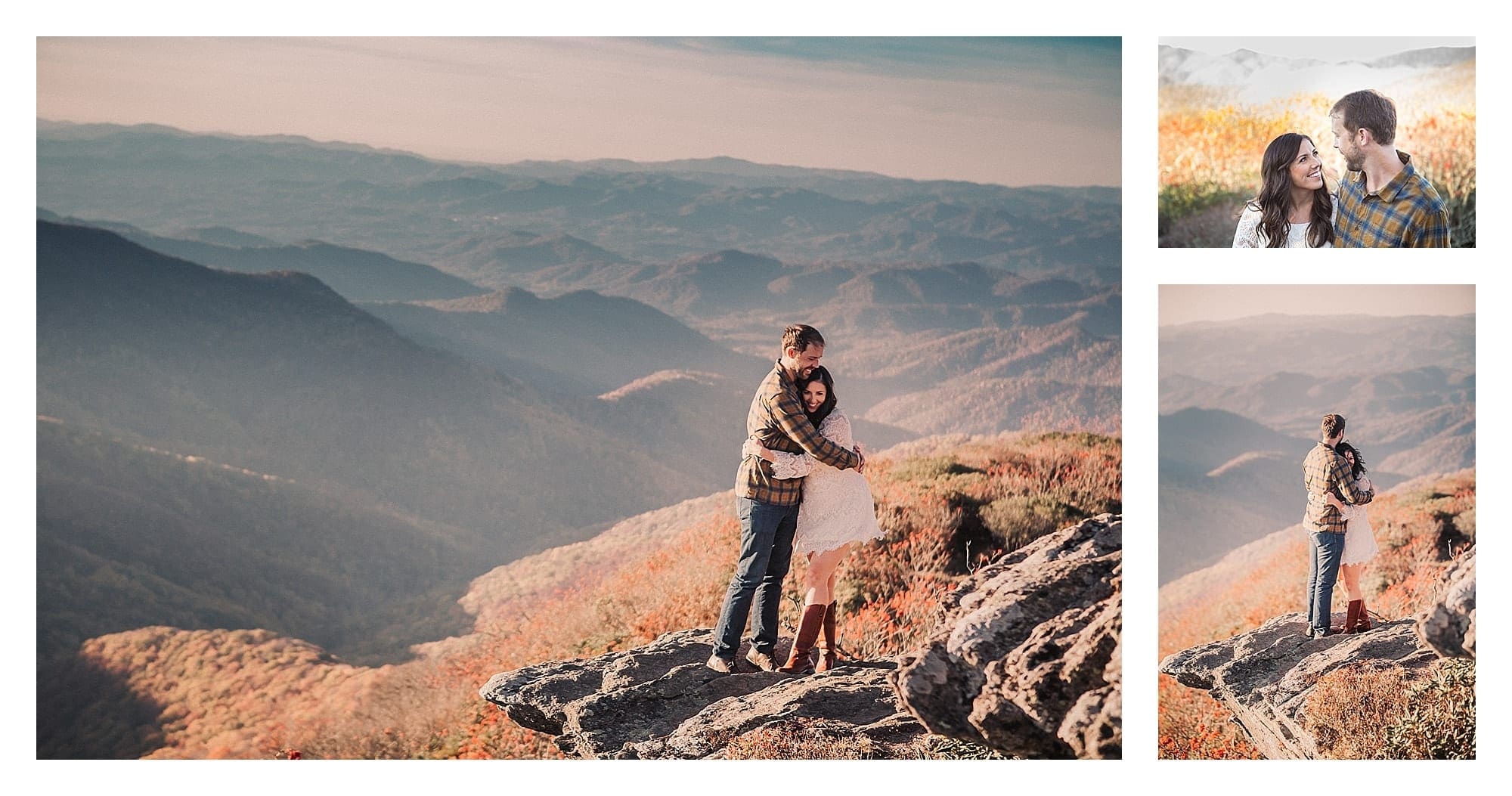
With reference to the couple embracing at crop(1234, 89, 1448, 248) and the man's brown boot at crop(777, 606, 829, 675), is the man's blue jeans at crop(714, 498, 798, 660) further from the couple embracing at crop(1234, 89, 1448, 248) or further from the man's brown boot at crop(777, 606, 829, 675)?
the couple embracing at crop(1234, 89, 1448, 248)

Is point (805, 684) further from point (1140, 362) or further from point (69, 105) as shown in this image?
point (69, 105)

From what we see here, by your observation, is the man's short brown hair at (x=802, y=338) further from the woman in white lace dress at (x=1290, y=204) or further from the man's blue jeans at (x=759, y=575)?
the woman in white lace dress at (x=1290, y=204)

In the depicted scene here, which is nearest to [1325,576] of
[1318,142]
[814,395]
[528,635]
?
A: [1318,142]

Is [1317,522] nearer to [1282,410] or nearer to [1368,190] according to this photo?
[1282,410]

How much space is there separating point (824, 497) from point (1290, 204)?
2.57 metres

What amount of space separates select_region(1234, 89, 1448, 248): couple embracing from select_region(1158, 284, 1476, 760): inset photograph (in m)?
0.25

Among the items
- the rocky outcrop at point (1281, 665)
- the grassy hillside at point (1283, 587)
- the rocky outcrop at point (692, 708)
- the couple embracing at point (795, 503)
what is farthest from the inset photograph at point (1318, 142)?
the rocky outcrop at point (692, 708)

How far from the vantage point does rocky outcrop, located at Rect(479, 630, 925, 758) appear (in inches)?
187

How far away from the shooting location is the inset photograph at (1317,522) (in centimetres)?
482

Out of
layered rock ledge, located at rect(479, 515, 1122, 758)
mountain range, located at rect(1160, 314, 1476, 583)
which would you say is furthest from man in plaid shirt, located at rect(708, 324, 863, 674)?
mountain range, located at rect(1160, 314, 1476, 583)
